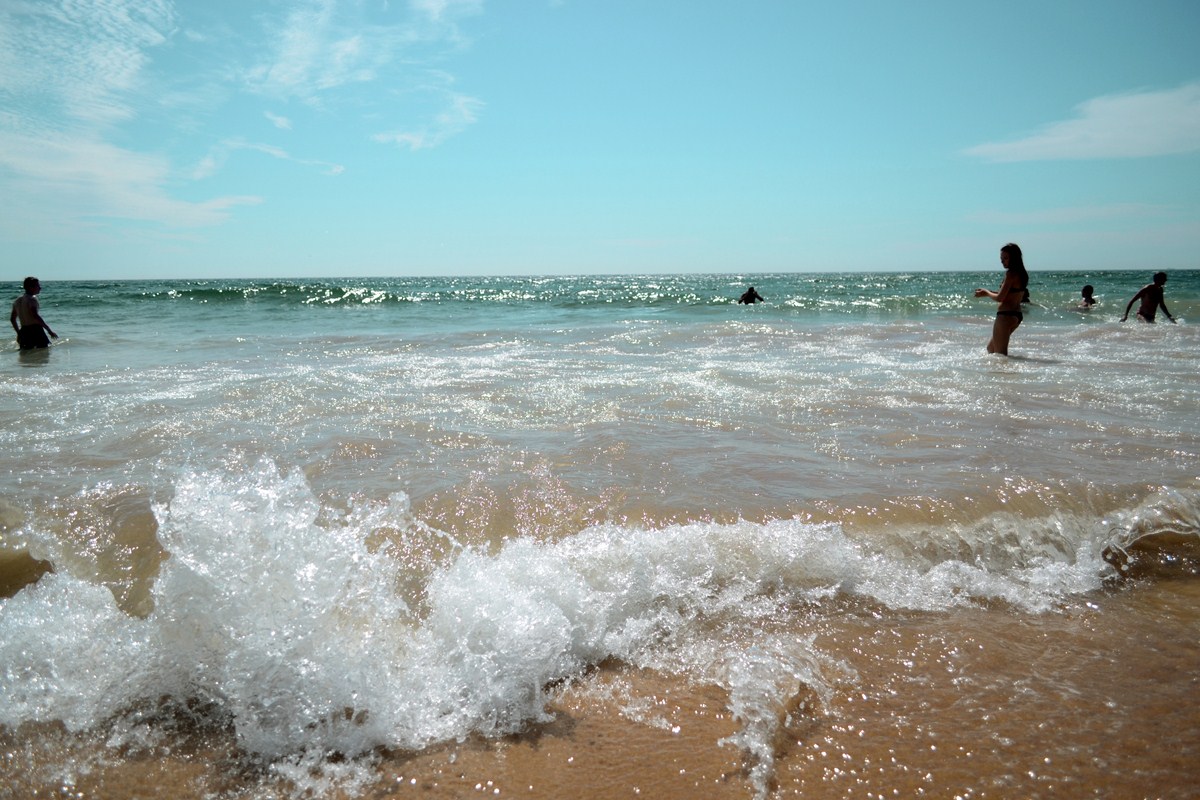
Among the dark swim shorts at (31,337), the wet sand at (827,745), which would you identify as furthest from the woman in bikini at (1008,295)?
the dark swim shorts at (31,337)

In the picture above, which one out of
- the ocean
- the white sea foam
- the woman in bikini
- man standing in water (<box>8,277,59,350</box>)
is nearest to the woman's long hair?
the woman in bikini

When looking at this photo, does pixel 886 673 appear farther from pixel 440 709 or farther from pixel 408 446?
pixel 408 446

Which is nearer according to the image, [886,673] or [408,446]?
[886,673]

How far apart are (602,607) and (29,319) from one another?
12742 millimetres

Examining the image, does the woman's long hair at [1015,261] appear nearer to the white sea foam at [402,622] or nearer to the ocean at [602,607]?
the ocean at [602,607]

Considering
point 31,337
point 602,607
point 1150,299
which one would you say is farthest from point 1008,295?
point 31,337

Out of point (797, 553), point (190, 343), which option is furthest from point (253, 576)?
point (190, 343)

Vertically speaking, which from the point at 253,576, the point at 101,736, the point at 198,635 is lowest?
the point at 101,736

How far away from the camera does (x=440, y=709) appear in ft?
7.15

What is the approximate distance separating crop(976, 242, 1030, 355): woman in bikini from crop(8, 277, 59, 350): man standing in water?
14009 millimetres

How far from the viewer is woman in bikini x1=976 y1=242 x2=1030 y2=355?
361 inches

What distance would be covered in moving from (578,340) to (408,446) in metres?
8.44

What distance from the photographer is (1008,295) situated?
31.6ft

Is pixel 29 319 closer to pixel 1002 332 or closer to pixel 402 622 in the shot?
pixel 402 622
